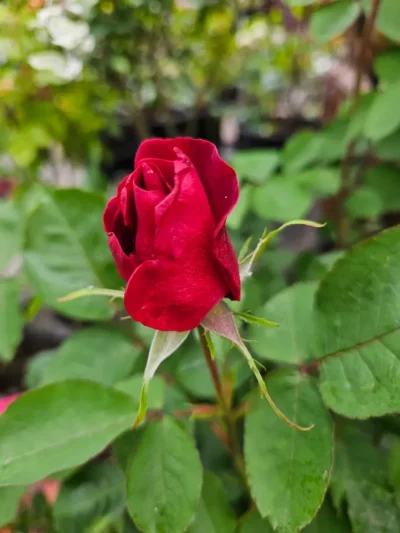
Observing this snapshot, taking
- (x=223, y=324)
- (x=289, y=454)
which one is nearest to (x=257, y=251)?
(x=223, y=324)

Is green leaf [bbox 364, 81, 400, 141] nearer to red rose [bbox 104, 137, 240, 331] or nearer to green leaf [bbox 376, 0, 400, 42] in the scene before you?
green leaf [bbox 376, 0, 400, 42]

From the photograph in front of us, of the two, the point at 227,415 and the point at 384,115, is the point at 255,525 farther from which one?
the point at 384,115

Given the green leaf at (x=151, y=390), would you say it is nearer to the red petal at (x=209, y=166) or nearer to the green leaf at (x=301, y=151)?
the red petal at (x=209, y=166)

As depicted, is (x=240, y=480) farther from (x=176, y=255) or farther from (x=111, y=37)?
(x=111, y=37)

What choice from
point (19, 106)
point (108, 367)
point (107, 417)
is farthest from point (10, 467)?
point (19, 106)

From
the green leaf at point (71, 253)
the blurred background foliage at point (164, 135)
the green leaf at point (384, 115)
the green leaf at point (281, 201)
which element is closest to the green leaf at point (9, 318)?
the blurred background foliage at point (164, 135)

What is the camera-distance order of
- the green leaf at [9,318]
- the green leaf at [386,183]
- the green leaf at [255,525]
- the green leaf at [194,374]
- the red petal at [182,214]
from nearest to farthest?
the red petal at [182,214], the green leaf at [255,525], the green leaf at [194,374], the green leaf at [9,318], the green leaf at [386,183]
